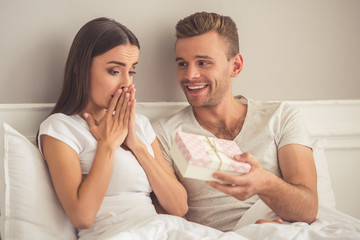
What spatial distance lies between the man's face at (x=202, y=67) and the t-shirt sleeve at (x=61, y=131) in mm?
587

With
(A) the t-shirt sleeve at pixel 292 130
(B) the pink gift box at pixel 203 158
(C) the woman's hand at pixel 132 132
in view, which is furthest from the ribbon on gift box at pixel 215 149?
(A) the t-shirt sleeve at pixel 292 130

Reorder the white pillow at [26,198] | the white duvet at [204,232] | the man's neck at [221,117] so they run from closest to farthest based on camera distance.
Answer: the white duvet at [204,232] → the white pillow at [26,198] → the man's neck at [221,117]

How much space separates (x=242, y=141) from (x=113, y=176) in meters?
0.64

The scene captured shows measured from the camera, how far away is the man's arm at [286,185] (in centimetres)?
120

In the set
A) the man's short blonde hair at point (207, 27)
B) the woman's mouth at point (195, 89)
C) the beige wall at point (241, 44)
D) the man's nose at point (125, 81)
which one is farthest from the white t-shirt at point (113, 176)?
the man's short blonde hair at point (207, 27)

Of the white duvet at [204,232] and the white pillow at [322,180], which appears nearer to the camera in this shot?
the white duvet at [204,232]

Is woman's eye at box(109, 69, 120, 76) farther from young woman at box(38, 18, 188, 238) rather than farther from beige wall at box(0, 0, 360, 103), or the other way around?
beige wall at box(0, 0, 360, 103)

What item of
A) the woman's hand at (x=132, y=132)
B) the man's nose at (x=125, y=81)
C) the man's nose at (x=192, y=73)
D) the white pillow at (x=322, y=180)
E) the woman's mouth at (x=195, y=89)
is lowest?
the white pillow at (x=322, y=180)

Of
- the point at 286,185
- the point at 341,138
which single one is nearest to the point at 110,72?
the point at 286,185

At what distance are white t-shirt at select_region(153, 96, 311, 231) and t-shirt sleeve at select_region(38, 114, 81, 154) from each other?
18.3 inches

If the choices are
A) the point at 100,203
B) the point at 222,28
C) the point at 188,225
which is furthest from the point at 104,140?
the point at 222,28

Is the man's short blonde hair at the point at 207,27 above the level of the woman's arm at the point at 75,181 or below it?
above

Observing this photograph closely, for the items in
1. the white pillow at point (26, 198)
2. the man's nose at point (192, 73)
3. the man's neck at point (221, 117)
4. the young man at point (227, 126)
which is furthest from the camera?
the man's neck at point (221, 117)

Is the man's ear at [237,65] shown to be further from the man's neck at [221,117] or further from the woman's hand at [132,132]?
the woman's hand at [132,132]
